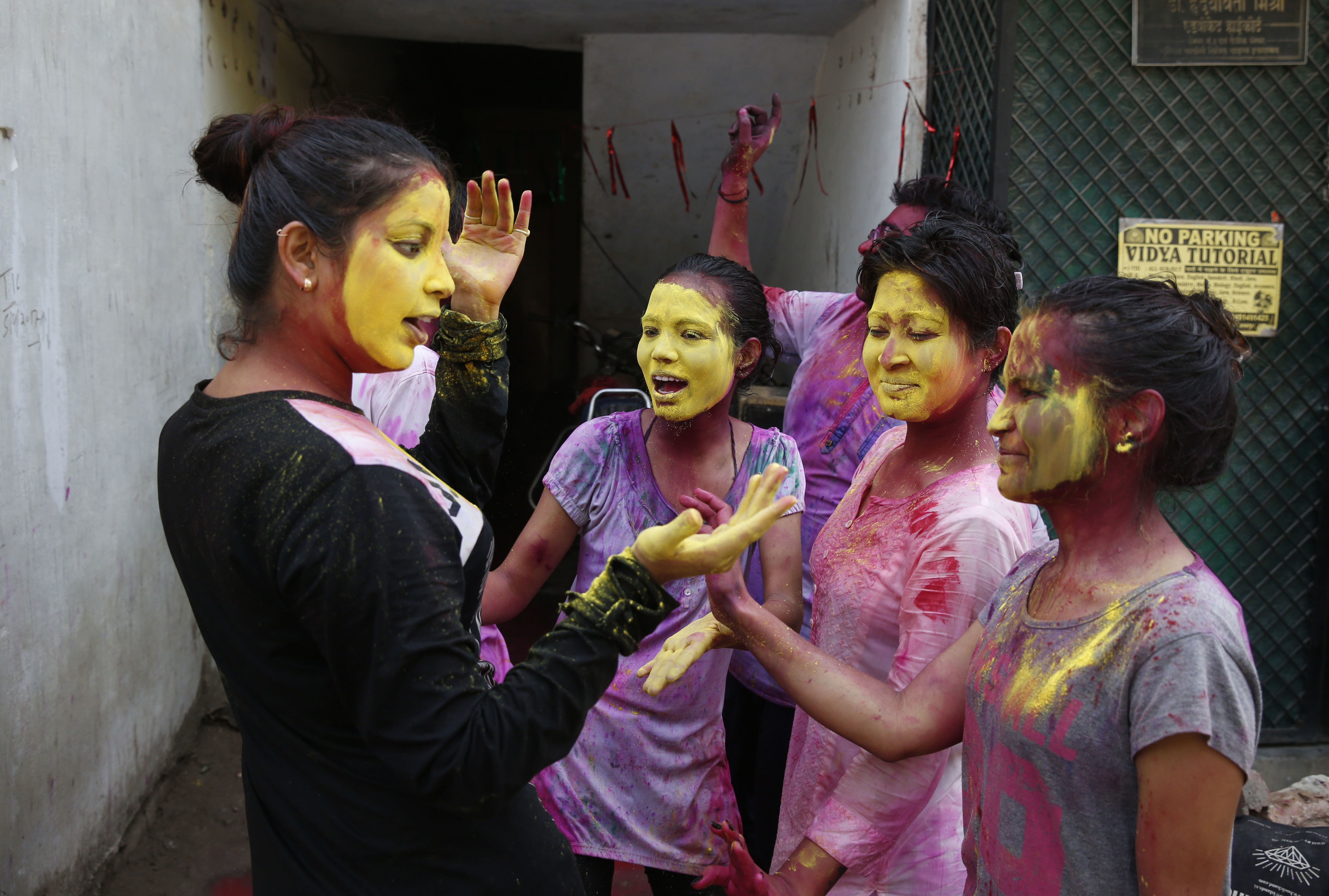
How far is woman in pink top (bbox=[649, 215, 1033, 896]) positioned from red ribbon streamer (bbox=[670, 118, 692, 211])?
12.8 ft

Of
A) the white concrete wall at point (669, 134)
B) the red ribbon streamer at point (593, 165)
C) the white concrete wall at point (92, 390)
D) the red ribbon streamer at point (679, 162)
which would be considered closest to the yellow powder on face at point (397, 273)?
the white concrete wall at point (92, 390)

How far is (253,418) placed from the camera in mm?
1171

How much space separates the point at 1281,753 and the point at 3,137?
5.13 m

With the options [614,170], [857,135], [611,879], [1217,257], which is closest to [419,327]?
[611,879]

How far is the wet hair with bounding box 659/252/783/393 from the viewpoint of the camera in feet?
7.61

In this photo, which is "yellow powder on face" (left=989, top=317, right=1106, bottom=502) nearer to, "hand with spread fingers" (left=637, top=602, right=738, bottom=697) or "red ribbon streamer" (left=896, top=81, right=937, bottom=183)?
"hand with spread fingers" (left=637, top=602, right=738, bottom=697)

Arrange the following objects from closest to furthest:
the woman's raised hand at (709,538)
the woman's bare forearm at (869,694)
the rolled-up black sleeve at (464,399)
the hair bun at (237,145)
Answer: the woman's raised hand at (709,538), the hair bun at (237,145), the woman's bare forearm at (869,694), the rolled-up black sleeve at (464,399)

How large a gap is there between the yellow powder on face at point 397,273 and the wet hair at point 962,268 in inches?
37.1

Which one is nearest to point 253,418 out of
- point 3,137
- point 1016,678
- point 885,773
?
point 1016,678

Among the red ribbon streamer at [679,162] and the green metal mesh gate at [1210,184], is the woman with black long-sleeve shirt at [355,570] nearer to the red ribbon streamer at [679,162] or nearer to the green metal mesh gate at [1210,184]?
the green metal mesh gate at [1210,184]

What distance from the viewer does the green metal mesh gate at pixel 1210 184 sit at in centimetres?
384

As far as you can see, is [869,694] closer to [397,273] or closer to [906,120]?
[397,273]

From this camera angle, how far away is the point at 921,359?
1.83m

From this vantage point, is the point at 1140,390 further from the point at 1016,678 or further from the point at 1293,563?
the point at 1293,563
